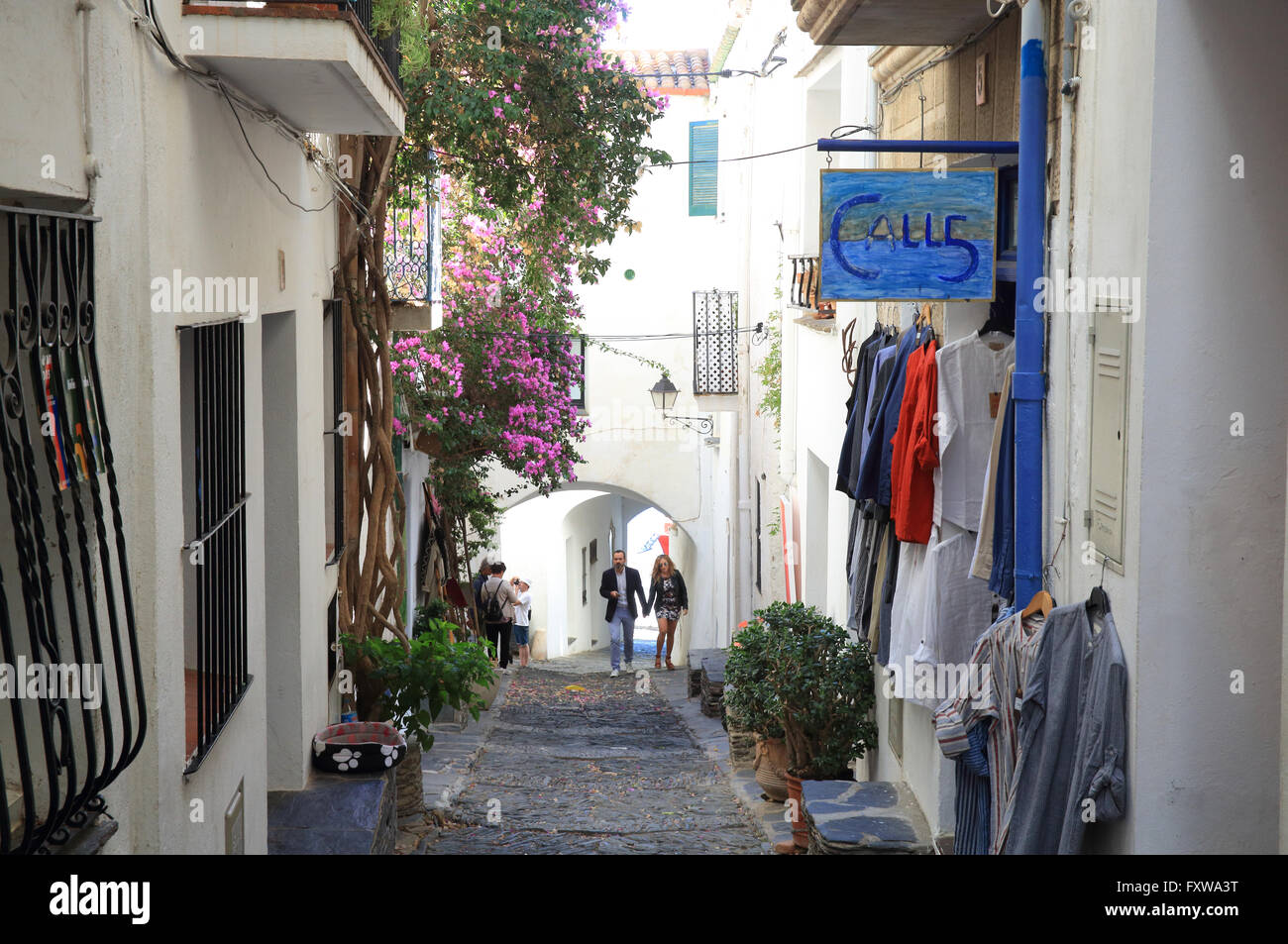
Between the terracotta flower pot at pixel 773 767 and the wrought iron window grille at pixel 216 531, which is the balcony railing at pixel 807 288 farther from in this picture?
the wrought iron window grille at pixel 216 531

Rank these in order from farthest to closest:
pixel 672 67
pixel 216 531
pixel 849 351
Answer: pixel 672 67
pixel 849 351
pixel 216 531

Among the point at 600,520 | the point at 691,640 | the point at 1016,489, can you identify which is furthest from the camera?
the point at 600,520

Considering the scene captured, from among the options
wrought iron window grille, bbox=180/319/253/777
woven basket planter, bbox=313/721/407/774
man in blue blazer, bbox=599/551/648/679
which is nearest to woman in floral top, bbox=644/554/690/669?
man in blue blazer, bbox=599/551/648/679

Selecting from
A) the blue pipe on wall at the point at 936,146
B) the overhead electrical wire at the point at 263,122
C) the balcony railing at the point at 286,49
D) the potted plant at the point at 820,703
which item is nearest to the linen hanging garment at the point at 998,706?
the blue pipe on wall at the point at 936,146

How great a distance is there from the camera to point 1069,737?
3973mm

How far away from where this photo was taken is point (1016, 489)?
15.6 feet

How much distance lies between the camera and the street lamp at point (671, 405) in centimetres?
1961

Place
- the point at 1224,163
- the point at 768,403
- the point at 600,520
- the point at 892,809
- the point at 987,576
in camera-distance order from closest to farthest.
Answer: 1. the point at 1224,163
2. the point at 987,576
3. the point at 892,809
4. the point at 768,403
5. the point at 600,520

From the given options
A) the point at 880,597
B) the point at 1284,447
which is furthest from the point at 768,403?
the point at 1284,447

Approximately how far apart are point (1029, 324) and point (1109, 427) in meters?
Result: 0.87

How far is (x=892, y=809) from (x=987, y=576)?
7.02 feet

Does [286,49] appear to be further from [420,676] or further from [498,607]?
[498,607]

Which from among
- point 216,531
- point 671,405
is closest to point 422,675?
point 216,531

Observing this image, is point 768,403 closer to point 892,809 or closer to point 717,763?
point 717,763
